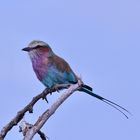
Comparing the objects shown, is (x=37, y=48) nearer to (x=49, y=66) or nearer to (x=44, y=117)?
(x=49, y=66)

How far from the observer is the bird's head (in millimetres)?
4617

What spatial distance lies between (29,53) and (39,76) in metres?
0.46

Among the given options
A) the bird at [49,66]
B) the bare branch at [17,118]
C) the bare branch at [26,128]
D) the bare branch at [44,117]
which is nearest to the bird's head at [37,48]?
the bird at [49,66]

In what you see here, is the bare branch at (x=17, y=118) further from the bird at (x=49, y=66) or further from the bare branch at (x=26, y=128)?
the bird at (x=49, y=66)

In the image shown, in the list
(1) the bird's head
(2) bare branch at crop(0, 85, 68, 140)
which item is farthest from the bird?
(2) bare branch at crop(0, 85, 68, 140)

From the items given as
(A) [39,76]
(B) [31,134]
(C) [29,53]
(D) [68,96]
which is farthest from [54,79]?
(B) [31,134]

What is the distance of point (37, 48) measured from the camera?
479 centimetres

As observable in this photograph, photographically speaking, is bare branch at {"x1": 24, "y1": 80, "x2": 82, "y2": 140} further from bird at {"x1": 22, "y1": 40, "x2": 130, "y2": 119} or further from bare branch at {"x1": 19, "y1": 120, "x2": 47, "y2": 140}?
bird at {"x1": 22, "y1": 40, "x2": 130, "y2": 119}

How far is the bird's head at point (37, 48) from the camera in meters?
4.62

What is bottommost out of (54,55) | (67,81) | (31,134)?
(31,134)

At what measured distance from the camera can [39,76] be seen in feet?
16.8

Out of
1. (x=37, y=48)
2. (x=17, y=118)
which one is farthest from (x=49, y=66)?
(x=17, y=118)

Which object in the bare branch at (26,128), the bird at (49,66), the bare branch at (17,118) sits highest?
the bird at (49,66)

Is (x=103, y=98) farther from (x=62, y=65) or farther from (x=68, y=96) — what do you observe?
(x=68, y=96)
